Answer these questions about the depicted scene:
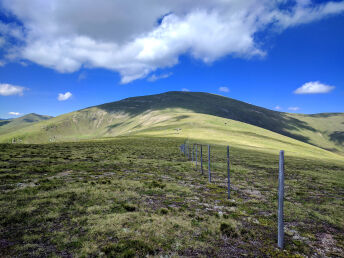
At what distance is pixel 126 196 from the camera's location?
546 inches

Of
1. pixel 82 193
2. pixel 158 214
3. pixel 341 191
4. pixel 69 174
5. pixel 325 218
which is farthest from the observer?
pixel 341 191

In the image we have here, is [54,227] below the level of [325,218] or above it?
above

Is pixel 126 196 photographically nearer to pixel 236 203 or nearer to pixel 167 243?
pixel 167 243

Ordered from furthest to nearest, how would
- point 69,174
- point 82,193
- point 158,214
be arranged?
point 69,174
point 82,193
point 158,214

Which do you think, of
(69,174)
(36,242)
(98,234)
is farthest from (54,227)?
(69,174)

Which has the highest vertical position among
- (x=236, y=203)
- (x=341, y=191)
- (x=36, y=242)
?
(x=36, y=242)

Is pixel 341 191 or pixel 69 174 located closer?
pixel 69 174

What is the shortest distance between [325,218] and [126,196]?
14.1 meters

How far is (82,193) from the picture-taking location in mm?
13734

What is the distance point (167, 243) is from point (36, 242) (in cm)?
564

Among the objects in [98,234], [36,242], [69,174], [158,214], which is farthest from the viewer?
[69,174]

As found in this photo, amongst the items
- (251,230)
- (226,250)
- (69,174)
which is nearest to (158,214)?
(226,250)

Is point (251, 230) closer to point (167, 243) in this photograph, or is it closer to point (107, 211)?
point (167, 243)

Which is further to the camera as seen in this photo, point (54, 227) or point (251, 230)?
point (251, 230)
